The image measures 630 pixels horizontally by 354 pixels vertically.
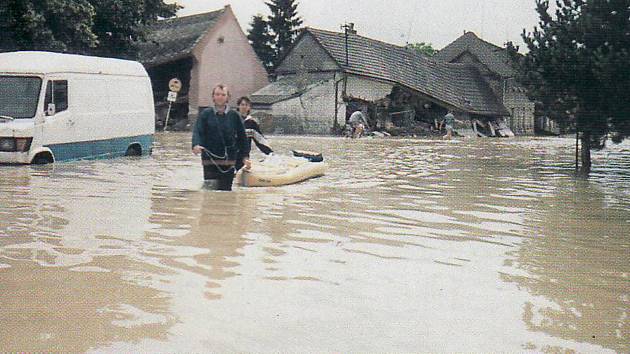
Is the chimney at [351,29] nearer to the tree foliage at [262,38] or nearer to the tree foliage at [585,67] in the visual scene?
the tree foliage at [262,38]

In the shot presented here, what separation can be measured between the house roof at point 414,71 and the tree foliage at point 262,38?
15224 mm

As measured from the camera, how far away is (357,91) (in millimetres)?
46844

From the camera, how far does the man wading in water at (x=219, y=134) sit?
1127 cm

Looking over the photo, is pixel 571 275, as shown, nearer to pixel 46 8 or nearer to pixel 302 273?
pixel 302 273

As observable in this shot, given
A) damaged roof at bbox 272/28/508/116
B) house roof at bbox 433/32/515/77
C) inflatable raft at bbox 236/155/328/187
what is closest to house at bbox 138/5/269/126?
damaged roof at bbox 272/28/508/116

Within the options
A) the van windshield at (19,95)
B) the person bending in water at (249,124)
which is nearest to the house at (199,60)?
the van windshield at (19,95)

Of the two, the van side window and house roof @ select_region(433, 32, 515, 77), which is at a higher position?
house roof @ select_region(433, 32, 515, 77)

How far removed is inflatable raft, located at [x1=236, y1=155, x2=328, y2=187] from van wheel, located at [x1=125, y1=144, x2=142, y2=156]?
5379 millimetres

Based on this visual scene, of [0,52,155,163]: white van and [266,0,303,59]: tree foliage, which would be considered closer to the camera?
[0,52,155,163]: white van

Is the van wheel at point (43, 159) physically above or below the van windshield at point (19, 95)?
below

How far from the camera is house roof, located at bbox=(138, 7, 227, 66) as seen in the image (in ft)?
149

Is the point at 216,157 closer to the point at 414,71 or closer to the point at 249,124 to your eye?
the point at 249,124

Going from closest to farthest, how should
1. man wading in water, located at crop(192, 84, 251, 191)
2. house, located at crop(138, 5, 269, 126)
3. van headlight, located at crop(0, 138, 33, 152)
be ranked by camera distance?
1. man wading in water, located at crop(192, 84, 251, 191)
2. van headlight, located at crop(0, 138, 33, 152)
3. house, located at crop(138, 5, 269, 126)

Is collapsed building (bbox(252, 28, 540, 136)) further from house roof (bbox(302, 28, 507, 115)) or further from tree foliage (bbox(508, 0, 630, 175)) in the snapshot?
tree foliage (bbox(508, 0, 630, 175))
